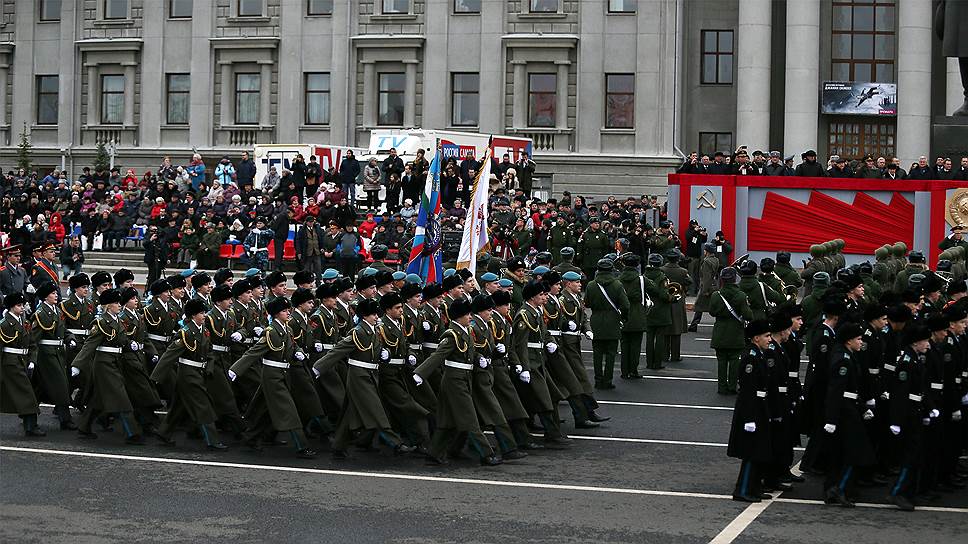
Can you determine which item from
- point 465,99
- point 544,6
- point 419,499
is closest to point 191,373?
point 419,499

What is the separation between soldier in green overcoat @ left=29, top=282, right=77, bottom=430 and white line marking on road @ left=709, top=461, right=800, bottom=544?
320 inches

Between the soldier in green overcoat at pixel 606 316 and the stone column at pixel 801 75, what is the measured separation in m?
30.1

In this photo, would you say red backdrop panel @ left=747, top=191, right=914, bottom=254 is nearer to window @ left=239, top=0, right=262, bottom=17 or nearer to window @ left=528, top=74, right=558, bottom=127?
window @ left=528, top=74, right=558, bottom=127

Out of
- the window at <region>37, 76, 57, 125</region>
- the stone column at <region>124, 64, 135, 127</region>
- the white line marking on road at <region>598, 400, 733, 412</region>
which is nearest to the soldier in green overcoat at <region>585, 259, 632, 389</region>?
the white line marking on road at <region>598, 400, 733, 412</region>

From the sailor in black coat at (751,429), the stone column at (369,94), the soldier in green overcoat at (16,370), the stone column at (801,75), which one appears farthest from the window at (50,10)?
the sailor in black coat at (751,429)

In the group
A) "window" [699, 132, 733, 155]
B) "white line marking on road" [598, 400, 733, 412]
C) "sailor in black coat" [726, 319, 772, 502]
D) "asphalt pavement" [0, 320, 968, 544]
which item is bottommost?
"asphalt pavement" [0, 320, 968, 544]

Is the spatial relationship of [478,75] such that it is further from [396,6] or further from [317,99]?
[317,99]

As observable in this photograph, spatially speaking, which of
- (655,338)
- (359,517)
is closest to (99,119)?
(655,338)

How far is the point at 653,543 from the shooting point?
11703 millimetres

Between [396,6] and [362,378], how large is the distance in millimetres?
38593

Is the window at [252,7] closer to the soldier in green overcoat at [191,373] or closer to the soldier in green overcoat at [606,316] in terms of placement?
the soldier in green overcoat at [606,316]

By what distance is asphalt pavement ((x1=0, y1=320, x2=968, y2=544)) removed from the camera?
1201 centimetres

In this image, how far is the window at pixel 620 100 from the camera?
165 feet

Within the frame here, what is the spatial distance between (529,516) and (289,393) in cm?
380
